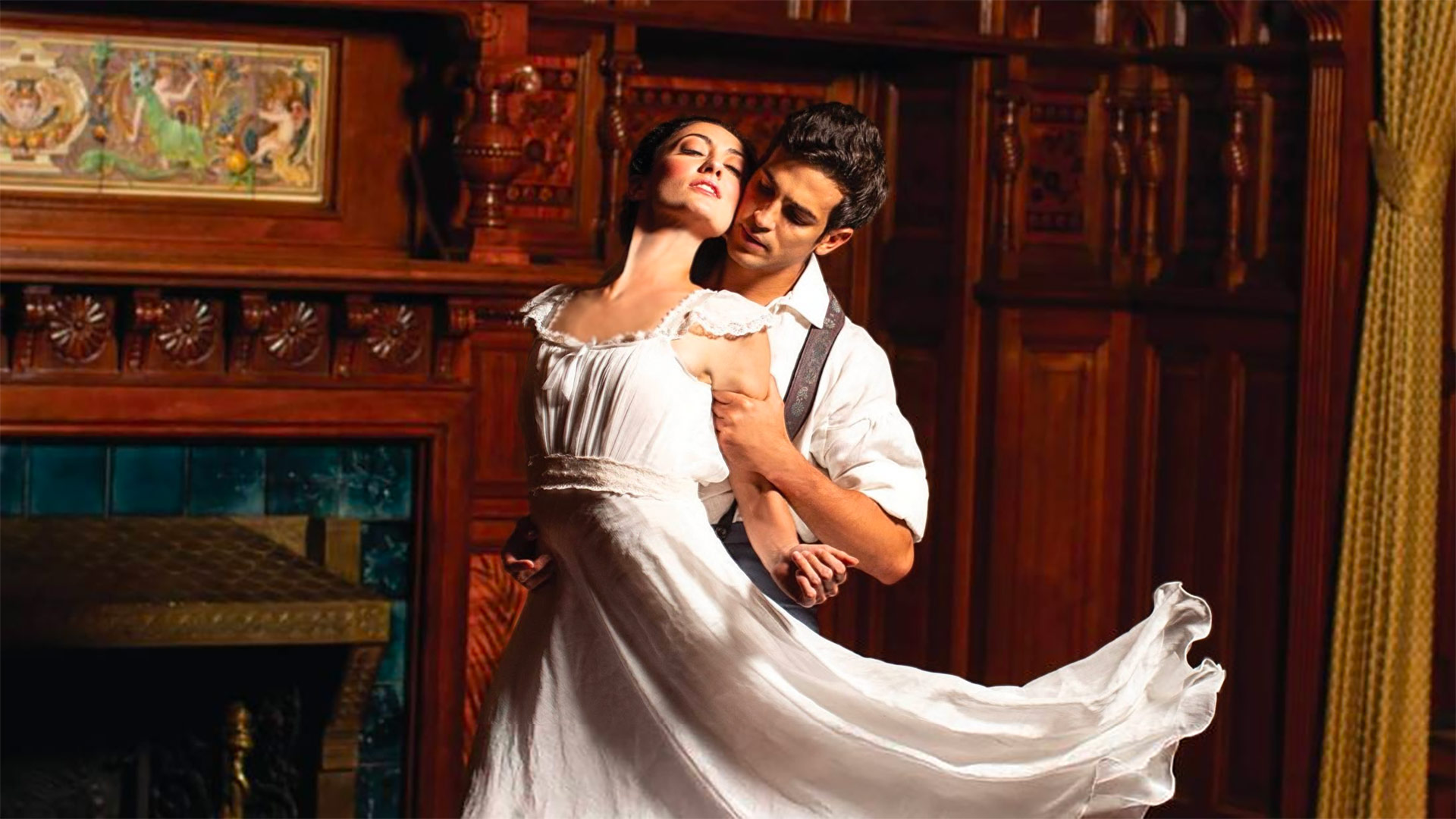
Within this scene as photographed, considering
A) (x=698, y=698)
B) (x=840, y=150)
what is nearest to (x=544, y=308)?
(x=840, y=150)

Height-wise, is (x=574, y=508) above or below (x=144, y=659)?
above

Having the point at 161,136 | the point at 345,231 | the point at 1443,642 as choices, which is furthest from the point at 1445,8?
the point at 161,136

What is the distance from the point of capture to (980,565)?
4.77 metres

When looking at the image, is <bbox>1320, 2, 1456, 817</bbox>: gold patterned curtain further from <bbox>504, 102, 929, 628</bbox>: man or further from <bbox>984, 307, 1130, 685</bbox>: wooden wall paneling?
<bbox>504, 102, 929, 628</bbox>: man

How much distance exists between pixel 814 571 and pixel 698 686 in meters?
0.18

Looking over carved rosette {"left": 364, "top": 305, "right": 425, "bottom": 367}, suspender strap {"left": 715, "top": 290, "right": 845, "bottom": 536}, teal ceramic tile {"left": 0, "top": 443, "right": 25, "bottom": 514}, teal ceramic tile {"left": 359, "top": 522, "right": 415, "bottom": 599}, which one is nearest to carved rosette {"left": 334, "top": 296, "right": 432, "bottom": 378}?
carved rosette {"left": 364, "top": 305, "right": 425, "bottom": 367}

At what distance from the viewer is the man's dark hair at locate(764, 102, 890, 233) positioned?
2.38 m

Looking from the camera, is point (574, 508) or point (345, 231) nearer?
point (574, 508)

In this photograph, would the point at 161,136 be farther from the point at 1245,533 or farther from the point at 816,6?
the point at 1245,533

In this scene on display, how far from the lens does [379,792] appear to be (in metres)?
4.34

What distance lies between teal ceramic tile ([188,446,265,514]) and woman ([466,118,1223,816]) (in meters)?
2.09

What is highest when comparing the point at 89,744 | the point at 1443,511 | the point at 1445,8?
the point at 1445,8

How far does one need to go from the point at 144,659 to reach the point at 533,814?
228cm

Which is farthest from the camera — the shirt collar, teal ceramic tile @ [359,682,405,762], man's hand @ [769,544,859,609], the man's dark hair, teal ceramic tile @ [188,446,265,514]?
teal ceramic tile @ [359,682,405,762]
